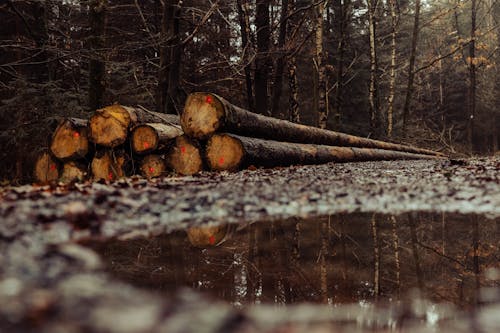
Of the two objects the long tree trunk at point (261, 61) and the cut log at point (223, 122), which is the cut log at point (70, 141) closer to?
the cut log at point (223, 122)

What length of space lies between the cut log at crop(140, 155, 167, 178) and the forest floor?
9.61ft

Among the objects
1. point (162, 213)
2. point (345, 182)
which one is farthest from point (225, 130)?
point (162, 213)

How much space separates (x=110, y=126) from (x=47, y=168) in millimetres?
1661

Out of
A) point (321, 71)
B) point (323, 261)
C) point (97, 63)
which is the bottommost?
point (323, 261)

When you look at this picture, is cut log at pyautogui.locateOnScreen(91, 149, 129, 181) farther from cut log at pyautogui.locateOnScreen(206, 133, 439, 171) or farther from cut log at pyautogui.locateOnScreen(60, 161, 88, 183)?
cut log at pyautogui.locateOnScreen(206, 133, 439, 171)

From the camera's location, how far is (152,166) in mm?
6750

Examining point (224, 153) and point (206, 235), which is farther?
point (224, 153)

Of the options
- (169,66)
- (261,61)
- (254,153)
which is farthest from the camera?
(261,61)

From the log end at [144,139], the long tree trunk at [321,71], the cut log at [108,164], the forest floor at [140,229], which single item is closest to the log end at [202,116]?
the log end at [144,139]

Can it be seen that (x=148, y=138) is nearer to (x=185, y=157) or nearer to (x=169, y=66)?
(x=185, y=157)

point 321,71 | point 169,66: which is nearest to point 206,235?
point 169,66

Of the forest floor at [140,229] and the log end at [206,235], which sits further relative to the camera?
the log end at [206,235]

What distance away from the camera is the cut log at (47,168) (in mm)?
6914

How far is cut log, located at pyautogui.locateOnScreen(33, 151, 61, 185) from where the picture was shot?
6.91 m
